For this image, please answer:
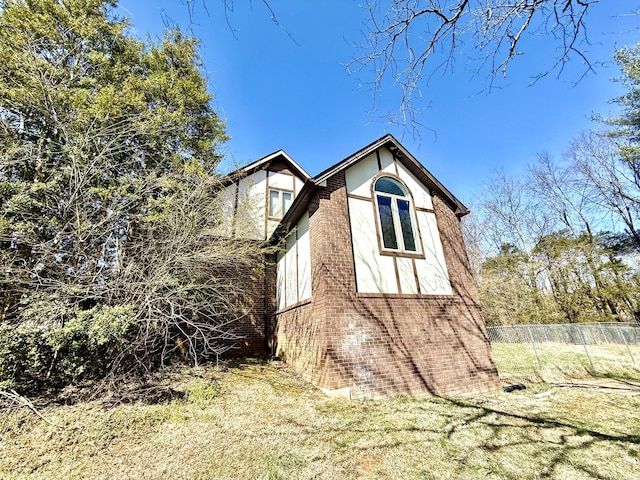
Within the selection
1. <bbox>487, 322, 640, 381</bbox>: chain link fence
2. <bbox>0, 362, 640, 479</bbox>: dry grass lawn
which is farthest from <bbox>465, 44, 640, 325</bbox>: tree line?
<bbox>0, 362, 640, 479</bbox>: dry grass lawn

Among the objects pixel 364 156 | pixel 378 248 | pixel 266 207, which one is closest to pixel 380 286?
pixel 378 248

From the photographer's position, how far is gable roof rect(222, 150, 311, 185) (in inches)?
454

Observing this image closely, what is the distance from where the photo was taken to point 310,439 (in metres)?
4.42

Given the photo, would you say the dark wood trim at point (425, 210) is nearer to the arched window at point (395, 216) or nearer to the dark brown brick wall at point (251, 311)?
the arched window at point (395, 216)

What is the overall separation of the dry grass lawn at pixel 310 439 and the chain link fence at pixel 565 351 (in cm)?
533

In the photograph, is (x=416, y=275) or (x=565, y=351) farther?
(x=565, y=351)

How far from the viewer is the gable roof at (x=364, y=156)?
25.1ft

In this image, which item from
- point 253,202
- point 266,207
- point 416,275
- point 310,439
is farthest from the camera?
point 266,207

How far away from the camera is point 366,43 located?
9.98 feet

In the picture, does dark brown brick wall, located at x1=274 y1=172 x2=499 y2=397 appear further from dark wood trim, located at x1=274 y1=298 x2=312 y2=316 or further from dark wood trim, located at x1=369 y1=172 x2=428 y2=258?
dark wood trim, located at x1=369 y1=172 x2=428 y2=258

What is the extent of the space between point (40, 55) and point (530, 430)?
570 inches

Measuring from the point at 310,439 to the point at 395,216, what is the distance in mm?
6088

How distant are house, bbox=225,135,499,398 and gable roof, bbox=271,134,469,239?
33mm

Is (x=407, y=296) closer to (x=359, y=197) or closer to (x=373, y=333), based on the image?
(x=373, y=333)
